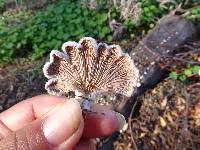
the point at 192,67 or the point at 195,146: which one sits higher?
the point at 192,67

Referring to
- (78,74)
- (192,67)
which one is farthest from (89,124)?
(192,67)

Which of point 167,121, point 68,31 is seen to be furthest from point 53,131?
point 68,31

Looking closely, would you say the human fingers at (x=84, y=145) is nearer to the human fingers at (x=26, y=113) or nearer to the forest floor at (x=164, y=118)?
the human fingers at (x=26, y=113)

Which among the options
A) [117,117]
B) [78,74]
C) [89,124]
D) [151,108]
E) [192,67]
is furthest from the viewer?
[192,67]

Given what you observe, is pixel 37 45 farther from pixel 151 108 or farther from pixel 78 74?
pixel 78 74

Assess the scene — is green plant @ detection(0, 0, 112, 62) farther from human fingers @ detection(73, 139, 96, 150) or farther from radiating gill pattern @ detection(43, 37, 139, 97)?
radiating gill pattern @ detection(43, 37, 139, 97)

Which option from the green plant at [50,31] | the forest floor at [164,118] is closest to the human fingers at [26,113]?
the forest floor at [164,118]

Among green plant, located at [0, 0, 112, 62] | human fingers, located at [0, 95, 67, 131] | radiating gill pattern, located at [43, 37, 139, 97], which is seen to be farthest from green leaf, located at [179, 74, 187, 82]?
radiating gill pattern, located at [43, 37, 139, 97]
